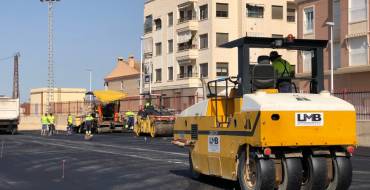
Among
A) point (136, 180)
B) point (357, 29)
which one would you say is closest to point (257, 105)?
point (136, 180)

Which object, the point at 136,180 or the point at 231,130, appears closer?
the point at 231,130

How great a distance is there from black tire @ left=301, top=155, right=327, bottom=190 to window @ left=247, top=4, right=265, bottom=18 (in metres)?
54.6

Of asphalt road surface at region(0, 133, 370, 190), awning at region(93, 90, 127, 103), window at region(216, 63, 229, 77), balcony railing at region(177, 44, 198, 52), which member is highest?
balcony railing at region(177, 44, 198, 52)

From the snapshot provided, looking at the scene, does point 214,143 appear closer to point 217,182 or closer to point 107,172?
point 217,182

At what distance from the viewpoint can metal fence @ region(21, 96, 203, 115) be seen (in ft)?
154

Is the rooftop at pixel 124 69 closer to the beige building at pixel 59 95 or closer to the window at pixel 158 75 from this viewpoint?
the beige building at pixel 59 95

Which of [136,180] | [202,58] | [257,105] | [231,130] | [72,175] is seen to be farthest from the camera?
[202,58]

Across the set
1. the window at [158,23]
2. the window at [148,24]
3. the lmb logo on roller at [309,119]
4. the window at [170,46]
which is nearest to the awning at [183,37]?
the window at [170,46]

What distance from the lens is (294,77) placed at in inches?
458

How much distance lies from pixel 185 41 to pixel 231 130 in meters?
55.8

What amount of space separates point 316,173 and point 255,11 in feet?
182

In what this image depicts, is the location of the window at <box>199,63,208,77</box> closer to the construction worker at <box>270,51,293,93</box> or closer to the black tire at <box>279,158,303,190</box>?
the construction worker at <box>270,51,293,93</box>

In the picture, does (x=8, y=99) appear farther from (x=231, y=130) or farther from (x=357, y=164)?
(x=231, y=130)

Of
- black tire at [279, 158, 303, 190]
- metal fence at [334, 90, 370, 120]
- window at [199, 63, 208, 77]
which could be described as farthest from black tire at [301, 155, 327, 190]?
window at [199, 63, 208, 77]
